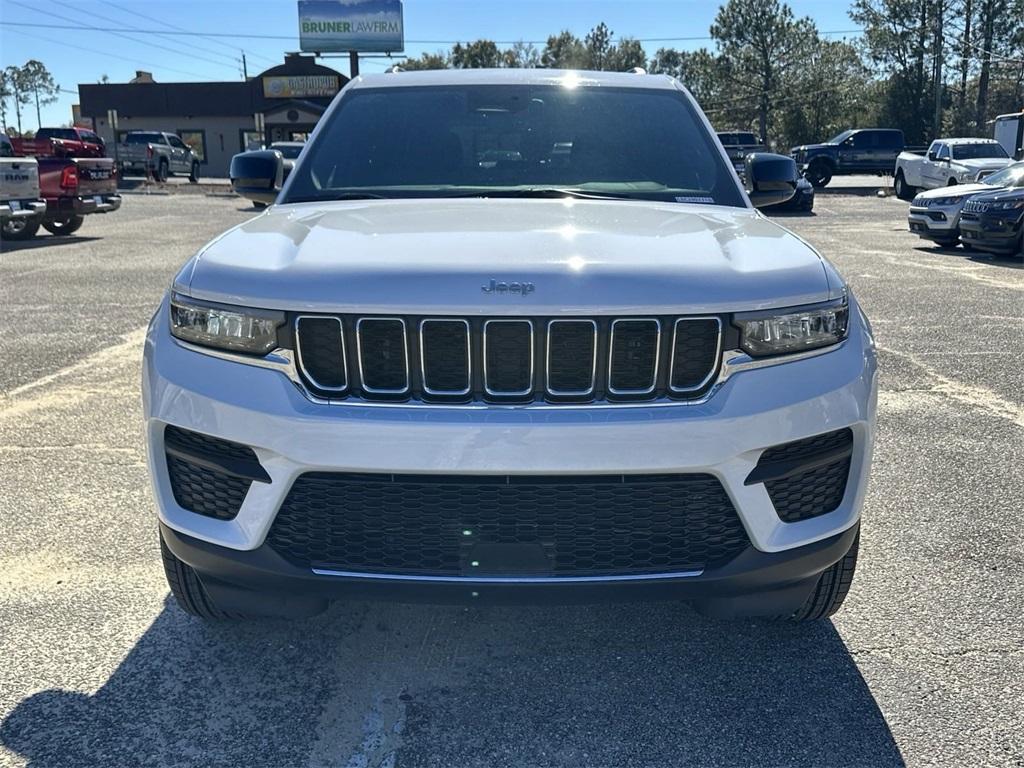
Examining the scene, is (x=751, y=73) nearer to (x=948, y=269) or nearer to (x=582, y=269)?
(x=948, y=269)

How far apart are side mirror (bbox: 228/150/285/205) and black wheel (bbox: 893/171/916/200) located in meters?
26.9

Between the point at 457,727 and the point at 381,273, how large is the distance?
1258mm

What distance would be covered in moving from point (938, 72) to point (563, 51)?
40.7 meters

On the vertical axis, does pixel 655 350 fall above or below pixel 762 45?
below

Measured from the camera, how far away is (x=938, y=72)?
165ft

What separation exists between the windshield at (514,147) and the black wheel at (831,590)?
1.46 metres

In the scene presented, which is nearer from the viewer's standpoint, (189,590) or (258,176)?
(189,590)

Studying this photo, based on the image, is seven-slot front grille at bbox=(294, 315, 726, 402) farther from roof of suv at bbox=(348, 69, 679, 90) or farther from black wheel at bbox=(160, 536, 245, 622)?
roof of suv at bbox=(348, 69, 679, 90)

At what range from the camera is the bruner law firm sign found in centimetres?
4906

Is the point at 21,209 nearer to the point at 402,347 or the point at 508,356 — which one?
the point at 402,347

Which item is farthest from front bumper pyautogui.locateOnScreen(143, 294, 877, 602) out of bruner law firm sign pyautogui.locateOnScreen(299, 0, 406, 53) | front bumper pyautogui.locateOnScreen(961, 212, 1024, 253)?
bruner law firm sign pyautogui.locateOnScreen(299, 0, 406, 53)

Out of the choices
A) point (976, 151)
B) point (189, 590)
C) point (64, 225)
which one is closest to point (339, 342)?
point (189, 590)

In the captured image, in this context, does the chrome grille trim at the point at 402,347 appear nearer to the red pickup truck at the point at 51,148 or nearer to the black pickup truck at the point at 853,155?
the red pickup truck at the point at 51,148

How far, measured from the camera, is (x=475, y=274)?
95.1 inches
